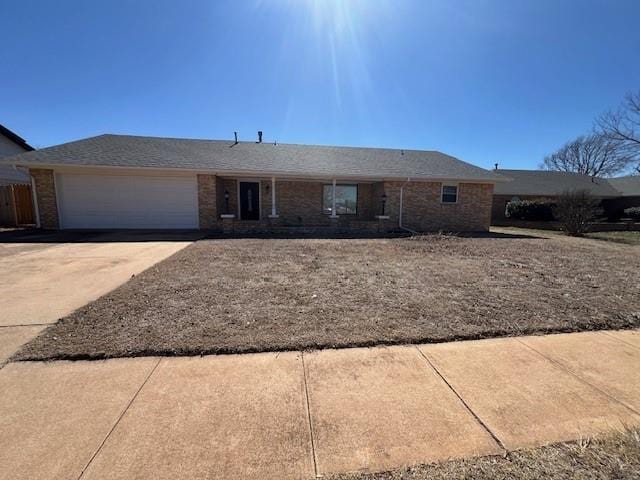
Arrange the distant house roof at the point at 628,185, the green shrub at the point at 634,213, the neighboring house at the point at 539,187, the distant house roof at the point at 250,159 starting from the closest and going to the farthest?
the distant house roof at the point at 250,159
the green shrub at the point at 634,213
the neighboring house at the point at 539,187
the distant house roof at the point at 628,185

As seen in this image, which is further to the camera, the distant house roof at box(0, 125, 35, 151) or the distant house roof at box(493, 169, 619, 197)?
the distant house roof at box(493, 169, 619, 197)

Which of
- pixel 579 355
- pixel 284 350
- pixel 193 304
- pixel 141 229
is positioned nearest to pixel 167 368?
pixel 284 350

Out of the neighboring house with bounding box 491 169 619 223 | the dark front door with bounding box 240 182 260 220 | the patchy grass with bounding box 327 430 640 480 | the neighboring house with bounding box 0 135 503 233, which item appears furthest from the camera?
the neighboring house with bounding box 491 169 619 223

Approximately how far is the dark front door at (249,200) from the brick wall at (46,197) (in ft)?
24.0

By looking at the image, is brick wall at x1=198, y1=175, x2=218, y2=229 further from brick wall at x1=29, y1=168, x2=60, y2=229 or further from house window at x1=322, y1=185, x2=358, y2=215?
brick wall at x1=29, y1=168, x2=60, y2=229

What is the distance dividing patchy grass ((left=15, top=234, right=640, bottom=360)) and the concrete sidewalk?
0.33 metres

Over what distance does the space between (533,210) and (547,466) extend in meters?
22.1

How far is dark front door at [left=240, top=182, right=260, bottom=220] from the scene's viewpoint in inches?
587

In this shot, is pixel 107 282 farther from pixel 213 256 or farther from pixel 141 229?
pixel 141 229

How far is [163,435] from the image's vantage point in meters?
1.94

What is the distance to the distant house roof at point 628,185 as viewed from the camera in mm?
25672

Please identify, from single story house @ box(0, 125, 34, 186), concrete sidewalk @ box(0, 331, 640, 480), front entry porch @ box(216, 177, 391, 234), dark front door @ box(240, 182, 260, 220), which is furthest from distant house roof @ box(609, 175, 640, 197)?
single story house @ box(0, 125, 34, 186)

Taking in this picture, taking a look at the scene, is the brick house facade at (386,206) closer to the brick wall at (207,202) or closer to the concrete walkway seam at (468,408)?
the brick wall at (207,202)

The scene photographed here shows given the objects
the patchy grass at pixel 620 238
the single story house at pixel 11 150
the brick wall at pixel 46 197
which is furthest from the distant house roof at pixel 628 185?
the single story house at pixel 11 150
